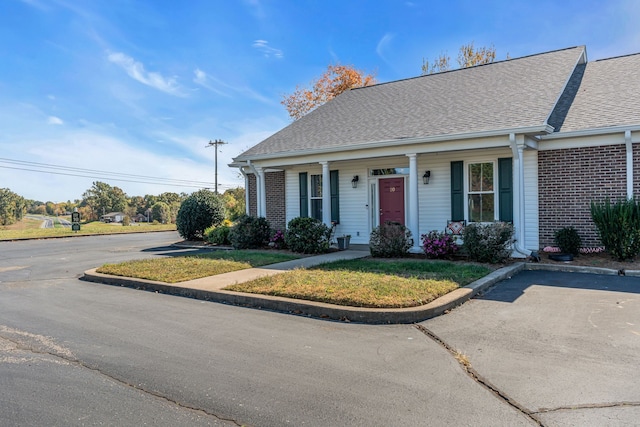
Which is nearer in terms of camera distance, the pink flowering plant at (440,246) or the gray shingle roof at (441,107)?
the pink flowering plant at (440,246)

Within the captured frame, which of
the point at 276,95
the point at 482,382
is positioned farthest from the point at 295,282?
the point at 276,95

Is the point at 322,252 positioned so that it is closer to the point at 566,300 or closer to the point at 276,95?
the point at 566,300

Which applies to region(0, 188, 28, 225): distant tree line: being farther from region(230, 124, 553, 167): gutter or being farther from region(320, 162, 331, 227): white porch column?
region(320, 162, 331, 227): white porch column

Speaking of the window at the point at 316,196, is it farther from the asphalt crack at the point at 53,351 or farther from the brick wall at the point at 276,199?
the asphalt crack at the point at 53,351

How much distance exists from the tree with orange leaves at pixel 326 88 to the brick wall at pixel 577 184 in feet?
66.9

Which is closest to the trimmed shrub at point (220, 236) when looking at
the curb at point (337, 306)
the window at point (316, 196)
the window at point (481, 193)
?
the window at point (316, 196)

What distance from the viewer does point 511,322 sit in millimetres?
5180

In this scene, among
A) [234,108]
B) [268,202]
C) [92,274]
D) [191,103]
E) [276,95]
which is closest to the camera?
[92,274]

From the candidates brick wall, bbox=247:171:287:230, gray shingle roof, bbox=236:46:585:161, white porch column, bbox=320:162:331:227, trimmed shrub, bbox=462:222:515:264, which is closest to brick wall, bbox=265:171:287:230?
brick wall, bbox=247:171:287:230

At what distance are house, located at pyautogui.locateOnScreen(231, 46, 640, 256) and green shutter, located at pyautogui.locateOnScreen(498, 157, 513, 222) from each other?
0.02 meters

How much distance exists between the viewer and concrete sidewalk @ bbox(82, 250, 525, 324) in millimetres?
5387

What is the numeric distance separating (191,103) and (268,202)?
365 inches

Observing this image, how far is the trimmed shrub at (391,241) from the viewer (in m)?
10.5

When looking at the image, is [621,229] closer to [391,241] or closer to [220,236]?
[391,241]
